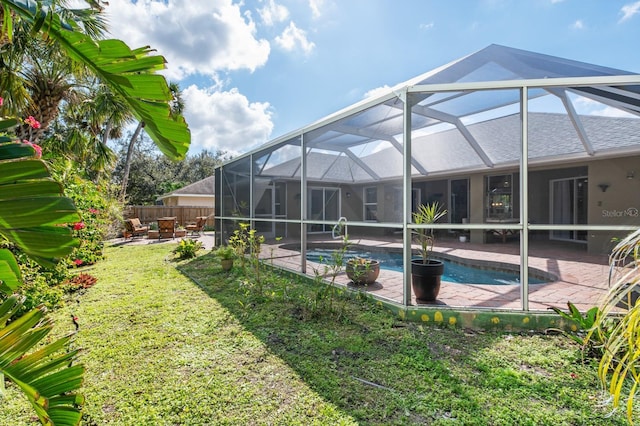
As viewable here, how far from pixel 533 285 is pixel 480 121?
11.2 feet

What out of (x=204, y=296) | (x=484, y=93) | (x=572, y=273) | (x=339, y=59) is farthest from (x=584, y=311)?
(x=339, y=59)

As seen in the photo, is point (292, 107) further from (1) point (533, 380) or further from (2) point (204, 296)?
(1) point (533, 380)

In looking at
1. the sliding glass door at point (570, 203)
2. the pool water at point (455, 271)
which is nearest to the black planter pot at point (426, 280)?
the pool water at point (455, 271)

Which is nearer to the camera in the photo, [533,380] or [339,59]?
[533,380]

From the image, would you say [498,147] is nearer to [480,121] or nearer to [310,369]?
[480,121]

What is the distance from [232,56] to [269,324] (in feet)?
34.2

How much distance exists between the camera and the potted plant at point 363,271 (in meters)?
5.11

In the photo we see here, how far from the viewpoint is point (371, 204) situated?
18.0 feet

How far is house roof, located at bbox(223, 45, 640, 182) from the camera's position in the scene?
409 centimetres

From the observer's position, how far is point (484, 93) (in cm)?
429

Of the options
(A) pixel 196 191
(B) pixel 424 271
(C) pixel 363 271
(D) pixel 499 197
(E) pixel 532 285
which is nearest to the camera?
(B) pixel 424 271

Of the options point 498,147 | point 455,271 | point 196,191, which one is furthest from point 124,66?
point 196,191

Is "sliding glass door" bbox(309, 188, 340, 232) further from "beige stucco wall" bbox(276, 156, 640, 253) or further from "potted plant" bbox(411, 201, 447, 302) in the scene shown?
"potted plant" bbox(411, 201, 447, 302)

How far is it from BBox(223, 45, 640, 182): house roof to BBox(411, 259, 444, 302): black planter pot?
4.87 feet
